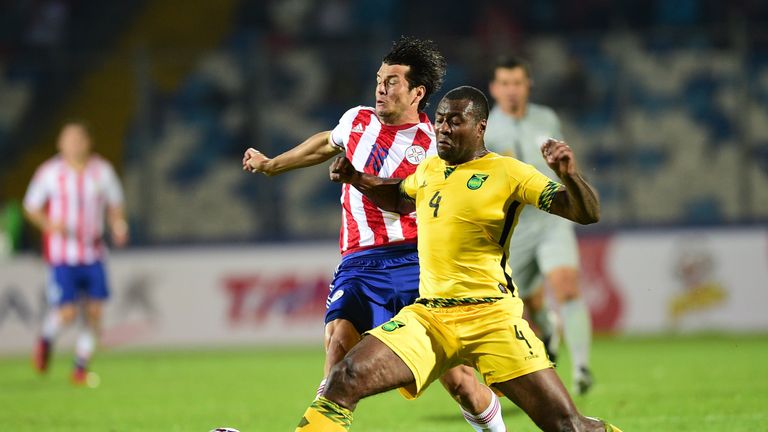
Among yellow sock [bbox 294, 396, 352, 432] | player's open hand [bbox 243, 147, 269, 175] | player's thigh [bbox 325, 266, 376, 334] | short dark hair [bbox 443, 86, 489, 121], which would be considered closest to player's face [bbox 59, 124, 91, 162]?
player's open hand [bbox 243, 147, 269, 175]

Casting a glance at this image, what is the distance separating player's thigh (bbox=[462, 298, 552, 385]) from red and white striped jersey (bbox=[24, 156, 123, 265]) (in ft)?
25.9

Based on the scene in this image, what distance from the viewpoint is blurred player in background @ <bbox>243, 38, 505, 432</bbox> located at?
636 centimetres

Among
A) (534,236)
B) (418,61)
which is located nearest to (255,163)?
(418,61)

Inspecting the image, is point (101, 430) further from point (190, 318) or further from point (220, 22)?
→ point (220, 22)

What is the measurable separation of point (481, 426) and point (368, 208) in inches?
52.2

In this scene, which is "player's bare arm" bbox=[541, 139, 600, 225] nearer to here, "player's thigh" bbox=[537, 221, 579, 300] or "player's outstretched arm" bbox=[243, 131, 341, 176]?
"player's outstretched arm" bbox=[243, 131, 341, 176]

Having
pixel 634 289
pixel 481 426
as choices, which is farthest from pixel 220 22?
pixel 481 426

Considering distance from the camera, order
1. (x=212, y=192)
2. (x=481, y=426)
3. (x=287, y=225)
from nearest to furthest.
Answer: (x=481, y=426) < (x=287, y=225) < (x=212, y=192)

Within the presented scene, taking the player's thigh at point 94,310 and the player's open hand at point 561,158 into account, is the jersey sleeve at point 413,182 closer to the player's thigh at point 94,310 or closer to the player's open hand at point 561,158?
the player's open hand at point 561,158

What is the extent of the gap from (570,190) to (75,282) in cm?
849

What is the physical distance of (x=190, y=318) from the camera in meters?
15.5

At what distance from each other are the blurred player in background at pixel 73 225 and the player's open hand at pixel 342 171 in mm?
6898

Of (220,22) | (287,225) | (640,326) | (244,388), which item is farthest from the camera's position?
(220,22)

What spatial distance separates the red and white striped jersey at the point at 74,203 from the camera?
→ 12.5 metres
